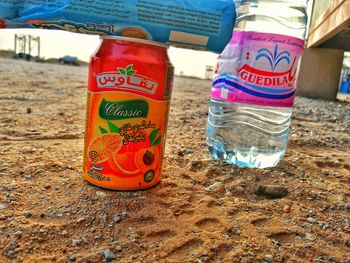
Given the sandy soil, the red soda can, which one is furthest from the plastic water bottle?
the red soda can

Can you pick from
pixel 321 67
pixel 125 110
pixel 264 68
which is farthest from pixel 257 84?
pixel 321 67

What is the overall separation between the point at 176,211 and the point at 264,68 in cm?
58

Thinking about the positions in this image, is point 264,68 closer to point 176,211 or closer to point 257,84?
point 257,84

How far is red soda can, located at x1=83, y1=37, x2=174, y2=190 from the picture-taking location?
988 mm

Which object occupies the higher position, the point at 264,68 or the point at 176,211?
the point at 264,68

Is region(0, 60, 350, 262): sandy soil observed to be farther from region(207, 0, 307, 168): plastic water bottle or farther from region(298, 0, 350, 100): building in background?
region(298, 0, 350, 100): building in background

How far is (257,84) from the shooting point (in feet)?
4.23

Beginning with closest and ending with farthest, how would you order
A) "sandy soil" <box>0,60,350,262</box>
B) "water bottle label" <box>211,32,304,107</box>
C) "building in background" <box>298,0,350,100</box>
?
1. "sandy soil" <box>0,60,350,262</box>
2. "water bottle label" <box>211,32,304,107</box>
3. "building in background" <box>298,0,350,100</box>

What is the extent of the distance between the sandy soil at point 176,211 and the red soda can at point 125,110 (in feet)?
0.27

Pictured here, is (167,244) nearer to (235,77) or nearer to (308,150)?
(235,77)

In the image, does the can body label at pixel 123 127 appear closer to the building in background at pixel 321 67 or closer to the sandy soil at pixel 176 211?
the sandy soil at pixel 176 211

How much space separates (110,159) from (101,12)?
0.38 meters

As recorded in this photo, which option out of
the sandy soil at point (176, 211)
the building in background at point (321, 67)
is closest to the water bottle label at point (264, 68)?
the sandy soil at point (176, 211)

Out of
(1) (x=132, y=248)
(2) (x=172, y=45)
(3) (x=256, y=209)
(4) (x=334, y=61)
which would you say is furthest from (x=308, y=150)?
(4) (x=334, y=61)
